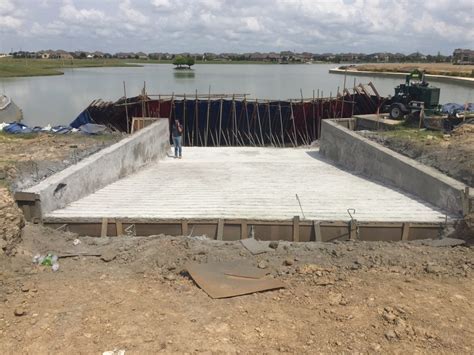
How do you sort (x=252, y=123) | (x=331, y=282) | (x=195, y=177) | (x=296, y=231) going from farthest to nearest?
(x=252, y=123), (x=195, y=177), (x=296, y=231), (x=331, y=282)

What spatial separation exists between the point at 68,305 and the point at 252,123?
17759mm

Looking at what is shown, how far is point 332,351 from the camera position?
4.60 metres

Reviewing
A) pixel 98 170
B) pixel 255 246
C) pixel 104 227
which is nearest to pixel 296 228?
pixel 255 246

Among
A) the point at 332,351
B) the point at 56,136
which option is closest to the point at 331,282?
the point at 332,351

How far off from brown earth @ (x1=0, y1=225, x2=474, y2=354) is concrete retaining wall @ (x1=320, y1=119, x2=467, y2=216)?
1478 millimetres

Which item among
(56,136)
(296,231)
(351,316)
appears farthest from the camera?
(56,136)

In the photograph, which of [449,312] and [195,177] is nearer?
[449,312]

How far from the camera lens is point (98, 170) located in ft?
32.1

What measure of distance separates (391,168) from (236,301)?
6.49 meters

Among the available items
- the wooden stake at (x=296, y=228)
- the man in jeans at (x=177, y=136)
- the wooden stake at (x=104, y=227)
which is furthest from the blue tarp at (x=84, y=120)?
the wooden stake at (x=296, y=228)

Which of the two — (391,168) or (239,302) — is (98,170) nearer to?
(239,302)

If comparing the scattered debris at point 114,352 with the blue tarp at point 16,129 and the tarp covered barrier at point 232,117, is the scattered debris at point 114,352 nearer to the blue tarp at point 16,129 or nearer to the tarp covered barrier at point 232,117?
the blue tarp at point 16,129

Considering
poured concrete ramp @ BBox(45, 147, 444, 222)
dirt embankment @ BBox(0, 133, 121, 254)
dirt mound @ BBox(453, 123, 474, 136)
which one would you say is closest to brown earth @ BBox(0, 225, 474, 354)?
dirt embankment @ BBox(0, 133, 121, 254)

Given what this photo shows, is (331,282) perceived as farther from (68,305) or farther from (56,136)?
(56,136)
